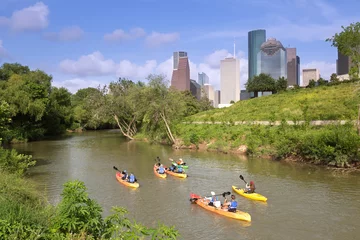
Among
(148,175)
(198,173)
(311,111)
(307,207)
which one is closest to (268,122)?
(311,111)

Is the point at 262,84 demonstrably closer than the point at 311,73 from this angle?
Yes

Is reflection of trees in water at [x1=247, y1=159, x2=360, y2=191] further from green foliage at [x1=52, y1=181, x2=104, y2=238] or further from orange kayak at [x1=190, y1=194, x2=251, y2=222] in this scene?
green foliage at [x1=52, y1=181, x2=104, y2=238]

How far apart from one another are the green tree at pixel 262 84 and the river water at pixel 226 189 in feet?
209

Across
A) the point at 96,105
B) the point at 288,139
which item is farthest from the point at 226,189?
the point at 96,105

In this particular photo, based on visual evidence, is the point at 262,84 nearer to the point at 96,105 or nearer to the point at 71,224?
the point at 96,105

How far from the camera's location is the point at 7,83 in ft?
168

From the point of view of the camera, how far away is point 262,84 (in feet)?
306

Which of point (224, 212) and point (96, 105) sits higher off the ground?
point (96, 105)

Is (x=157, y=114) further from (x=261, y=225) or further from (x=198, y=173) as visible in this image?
(x=261, y=225)

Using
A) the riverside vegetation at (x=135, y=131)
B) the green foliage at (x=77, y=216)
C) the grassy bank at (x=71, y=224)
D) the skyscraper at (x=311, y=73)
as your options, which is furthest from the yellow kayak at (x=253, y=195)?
the skyscraper at (x=311, y=73)

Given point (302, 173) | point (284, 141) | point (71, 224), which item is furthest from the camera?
point (284, 141)

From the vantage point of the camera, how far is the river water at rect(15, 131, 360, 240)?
14.2 m

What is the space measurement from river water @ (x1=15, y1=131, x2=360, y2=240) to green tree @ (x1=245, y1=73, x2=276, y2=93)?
6366 cm

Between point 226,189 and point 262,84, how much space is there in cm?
7683
